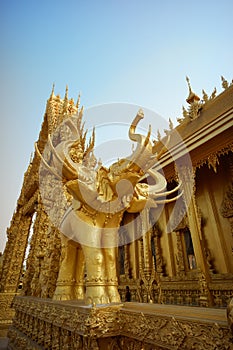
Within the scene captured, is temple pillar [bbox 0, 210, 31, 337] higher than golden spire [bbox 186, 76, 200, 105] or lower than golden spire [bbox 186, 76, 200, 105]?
lower

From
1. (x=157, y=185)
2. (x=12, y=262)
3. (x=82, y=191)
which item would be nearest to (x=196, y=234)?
(x=157, y=185)

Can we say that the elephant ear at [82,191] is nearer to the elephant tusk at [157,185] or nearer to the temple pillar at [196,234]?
the elephant tusk at [157,185]

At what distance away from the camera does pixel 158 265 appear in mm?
6902

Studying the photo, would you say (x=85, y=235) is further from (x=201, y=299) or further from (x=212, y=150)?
(x=212, y=150)

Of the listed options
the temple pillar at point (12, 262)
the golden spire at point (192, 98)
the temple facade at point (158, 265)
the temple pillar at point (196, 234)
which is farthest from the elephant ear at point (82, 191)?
the temple pillar at point (12, 262)

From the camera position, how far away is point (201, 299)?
4.34 meters

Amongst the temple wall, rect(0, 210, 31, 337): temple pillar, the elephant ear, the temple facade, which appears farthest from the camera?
rect(0, 210, 31, 337): temple pillar

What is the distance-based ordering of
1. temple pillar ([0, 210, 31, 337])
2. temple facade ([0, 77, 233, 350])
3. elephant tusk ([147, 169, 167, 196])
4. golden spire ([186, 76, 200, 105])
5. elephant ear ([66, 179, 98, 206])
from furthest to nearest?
temple pillar ([0, 210, 31, 337]) → golden spire ([186, 76, 200, 105]) → elephant tusk ([147, 169, 167, 196]) → elephant ear ([66, 179, 98, 206]) → temple facade ([0, 77, 233, 350])

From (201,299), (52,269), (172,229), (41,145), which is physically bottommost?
(201,299)

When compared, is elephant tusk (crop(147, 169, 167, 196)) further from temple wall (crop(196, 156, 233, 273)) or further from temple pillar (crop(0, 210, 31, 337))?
temple pillar (crop(0, 210, 31, 337))


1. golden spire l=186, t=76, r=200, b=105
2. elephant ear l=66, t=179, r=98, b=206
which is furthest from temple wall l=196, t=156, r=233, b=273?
elephant ear l=66, t=179, r=98, b=206

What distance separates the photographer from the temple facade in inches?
45.3

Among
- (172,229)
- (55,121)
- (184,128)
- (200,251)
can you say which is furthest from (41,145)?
(200,251)

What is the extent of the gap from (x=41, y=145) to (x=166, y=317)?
25.9 ft
